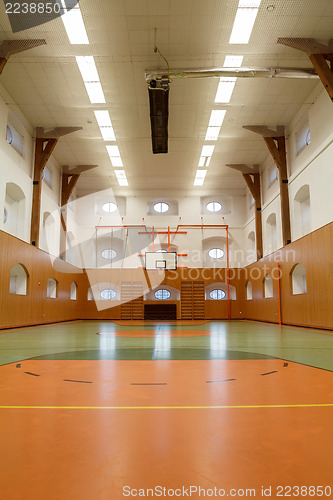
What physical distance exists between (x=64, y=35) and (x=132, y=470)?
10697mm

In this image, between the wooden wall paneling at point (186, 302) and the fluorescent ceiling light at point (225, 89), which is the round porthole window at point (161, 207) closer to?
the wooden wall paneling at point (186, 302)

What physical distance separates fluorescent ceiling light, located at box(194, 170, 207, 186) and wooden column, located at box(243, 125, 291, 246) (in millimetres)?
4821

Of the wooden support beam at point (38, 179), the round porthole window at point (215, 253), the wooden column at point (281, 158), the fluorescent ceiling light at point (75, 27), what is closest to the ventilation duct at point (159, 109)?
the fluorescent ceiling light at point (75, 27)

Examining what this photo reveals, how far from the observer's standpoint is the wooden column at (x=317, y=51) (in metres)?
9.55

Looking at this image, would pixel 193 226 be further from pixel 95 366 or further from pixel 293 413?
pixel 293 413

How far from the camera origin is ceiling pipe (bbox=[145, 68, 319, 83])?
10.5m

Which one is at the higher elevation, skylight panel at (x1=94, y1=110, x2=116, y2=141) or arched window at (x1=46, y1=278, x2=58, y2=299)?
skylight panel at (x1=94, y1=110, x2=116, y2=141)

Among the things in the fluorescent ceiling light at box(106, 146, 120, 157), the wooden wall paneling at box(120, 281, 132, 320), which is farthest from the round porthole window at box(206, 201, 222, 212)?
the fluorescent ceiling light at box(106, 146, 120, 157)

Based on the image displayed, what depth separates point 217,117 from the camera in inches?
537

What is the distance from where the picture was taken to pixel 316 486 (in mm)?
1255

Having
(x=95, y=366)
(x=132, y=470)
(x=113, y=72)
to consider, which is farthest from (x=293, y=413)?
(x=113, y=72)

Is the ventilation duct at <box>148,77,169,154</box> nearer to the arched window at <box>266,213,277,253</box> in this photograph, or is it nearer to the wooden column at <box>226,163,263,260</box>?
the wooden column at <box>226,163,263,260</box>

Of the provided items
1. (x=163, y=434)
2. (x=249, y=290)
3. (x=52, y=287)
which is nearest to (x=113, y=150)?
(x=52, y=287)

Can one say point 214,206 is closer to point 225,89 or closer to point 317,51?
point 225,89
